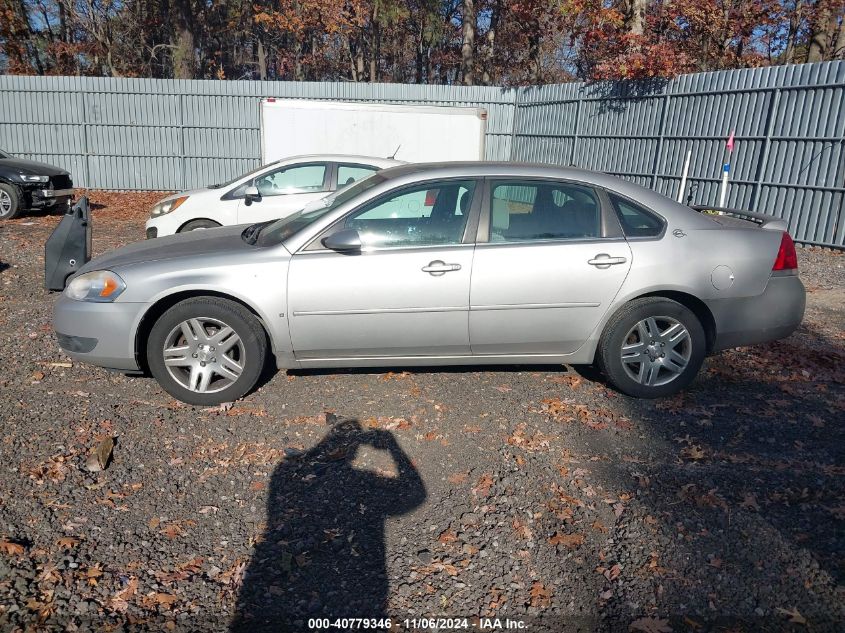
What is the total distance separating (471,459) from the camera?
4.08 meters

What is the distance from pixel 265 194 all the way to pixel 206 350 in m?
5.49

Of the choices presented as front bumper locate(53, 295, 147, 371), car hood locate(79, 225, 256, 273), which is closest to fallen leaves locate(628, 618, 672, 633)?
car hood locate(79, 225, 256, 273)

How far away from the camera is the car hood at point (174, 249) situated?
184 inches

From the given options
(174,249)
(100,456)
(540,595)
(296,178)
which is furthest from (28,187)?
(540,595)

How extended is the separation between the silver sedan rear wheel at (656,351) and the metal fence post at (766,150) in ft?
27.3

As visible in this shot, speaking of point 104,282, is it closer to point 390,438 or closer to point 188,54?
point 390,438

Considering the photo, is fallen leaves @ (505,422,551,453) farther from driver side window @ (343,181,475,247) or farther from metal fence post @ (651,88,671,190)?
metal fence post @ (651,88,671,190)

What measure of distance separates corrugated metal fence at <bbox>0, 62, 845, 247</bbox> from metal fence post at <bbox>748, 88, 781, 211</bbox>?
2cm

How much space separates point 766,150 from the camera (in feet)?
38.3

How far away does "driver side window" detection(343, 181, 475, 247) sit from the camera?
4.67 m

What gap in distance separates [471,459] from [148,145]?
654 inches

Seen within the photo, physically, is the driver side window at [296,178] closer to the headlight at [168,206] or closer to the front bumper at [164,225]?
the headlight at [168,206]

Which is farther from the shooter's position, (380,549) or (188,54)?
(188,54)

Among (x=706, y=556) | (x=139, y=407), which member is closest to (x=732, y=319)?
(x=706, y=556)
